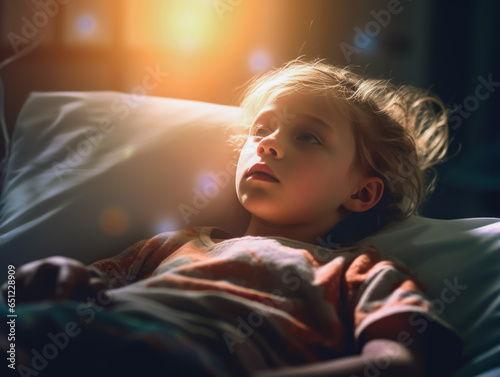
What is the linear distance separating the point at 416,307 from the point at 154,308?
35cm

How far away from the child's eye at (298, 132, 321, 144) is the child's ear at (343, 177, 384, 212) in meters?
0.16

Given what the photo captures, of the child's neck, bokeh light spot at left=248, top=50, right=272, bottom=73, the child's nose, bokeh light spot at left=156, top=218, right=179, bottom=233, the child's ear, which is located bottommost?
bokeh light spot at left=156, top=218, right=179, bottom=233

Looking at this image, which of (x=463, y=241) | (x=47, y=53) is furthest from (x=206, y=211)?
(x=47, y=53)

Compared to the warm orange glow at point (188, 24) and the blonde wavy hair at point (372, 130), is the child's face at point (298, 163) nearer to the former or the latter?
the blonde wavy hair at point (372, 130)

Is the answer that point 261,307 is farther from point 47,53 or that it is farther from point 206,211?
point 47,53

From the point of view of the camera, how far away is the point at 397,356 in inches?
24.4

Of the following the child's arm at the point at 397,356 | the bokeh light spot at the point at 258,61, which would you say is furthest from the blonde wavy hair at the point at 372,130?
the bokeh light spot at the point at 258,61

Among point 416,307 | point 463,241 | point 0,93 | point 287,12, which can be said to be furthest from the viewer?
point 287,12

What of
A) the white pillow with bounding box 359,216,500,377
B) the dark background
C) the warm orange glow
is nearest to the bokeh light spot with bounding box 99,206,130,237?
the white pillow with bounding box 359,216,500,377

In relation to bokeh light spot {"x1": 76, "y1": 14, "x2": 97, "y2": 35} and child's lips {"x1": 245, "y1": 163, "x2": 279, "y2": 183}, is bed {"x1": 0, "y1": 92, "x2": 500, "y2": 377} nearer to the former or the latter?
child's lips {"x1": 245, "y1": 163, "x2": 279, "y2": 183}

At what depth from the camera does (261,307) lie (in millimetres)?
723

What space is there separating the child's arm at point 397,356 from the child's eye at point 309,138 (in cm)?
39

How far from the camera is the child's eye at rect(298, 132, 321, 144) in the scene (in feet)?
3.16

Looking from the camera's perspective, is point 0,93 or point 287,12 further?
point 287,12
